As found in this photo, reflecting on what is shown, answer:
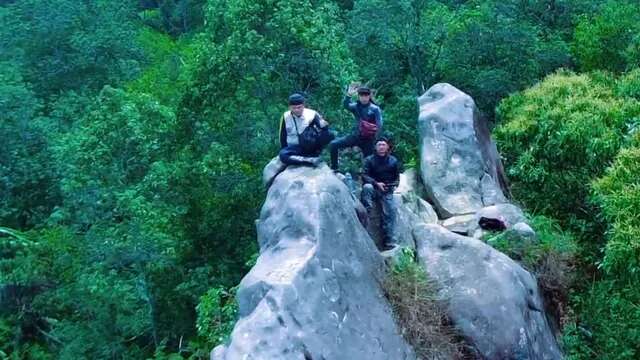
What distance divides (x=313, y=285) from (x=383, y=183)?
264cm

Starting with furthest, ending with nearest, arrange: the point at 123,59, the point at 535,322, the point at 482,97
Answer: the point at 123,59 < the point at 482,97 < the point at 535,322

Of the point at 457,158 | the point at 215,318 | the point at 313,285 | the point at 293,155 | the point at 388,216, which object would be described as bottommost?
the point at 215,318

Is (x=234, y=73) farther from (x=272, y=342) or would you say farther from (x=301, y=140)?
(x=272, y=342)

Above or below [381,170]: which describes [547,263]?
below

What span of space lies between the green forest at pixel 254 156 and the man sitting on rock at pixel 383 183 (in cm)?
276

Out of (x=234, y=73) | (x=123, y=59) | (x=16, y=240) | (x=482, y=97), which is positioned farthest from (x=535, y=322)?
(x=123, y=59)

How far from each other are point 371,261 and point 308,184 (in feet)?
4.31

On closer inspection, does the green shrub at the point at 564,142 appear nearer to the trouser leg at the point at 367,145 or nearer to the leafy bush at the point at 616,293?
the leafy bush at the point at 616,293

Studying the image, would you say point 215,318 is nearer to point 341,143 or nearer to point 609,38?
point 341,143

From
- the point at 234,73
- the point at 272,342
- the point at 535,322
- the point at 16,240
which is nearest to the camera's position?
the point at 272,342

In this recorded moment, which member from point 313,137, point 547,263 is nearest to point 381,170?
point 313,137

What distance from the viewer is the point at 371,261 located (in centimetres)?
1009

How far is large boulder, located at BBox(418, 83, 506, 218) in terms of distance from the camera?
44.6 feet

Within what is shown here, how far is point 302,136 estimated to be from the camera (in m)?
10.6
